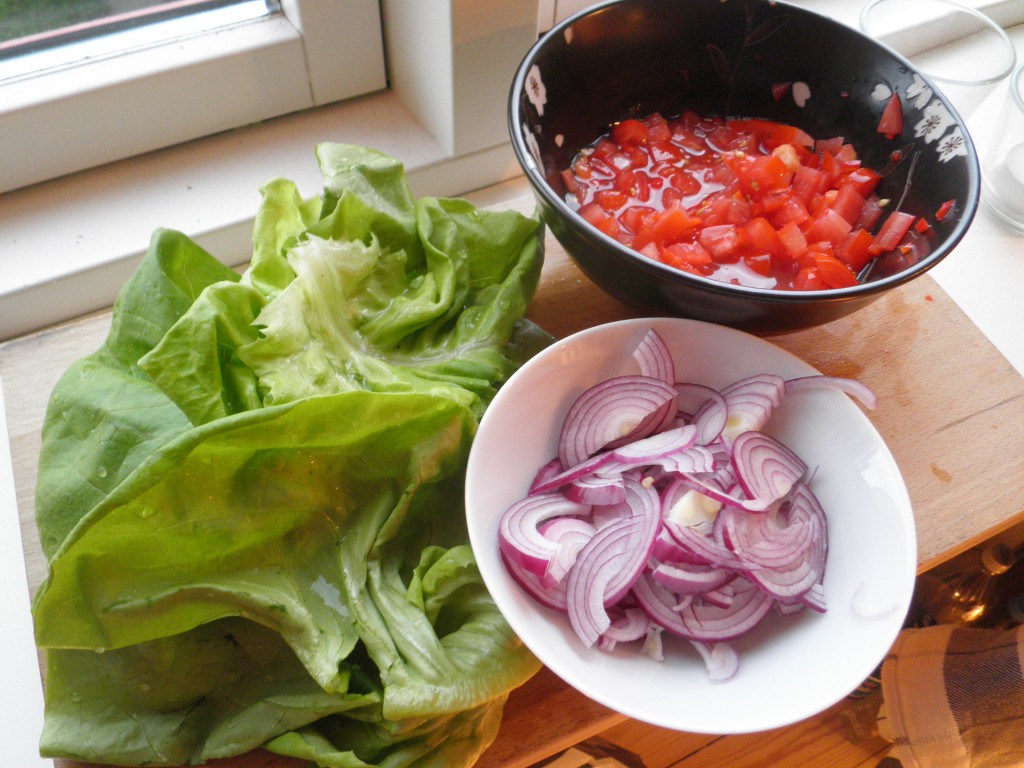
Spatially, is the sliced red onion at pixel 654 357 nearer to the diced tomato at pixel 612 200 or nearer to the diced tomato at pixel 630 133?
the diced tomato at pixel 612 200

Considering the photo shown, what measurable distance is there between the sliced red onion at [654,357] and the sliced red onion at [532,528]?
0.16 meters

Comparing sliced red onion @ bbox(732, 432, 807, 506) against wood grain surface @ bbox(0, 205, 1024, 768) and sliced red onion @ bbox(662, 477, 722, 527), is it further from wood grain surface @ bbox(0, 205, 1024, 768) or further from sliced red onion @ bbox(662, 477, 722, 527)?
wood grain surface @ bbox(0, 205, 1024, 768)

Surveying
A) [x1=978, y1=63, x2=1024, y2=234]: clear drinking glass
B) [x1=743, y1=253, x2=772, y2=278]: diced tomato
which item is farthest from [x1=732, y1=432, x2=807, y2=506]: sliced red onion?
[x1=978, y1=63, x2=1024, y2=234]: clear drinking glass

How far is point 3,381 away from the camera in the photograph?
40.8 inches

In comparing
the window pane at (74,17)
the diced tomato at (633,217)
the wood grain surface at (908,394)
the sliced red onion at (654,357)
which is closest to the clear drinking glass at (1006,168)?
the wood grain surface at (908,394)

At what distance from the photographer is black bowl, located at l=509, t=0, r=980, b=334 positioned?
88cm

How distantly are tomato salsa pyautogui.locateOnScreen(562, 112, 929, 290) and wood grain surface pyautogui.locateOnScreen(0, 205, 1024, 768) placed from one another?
14 cm

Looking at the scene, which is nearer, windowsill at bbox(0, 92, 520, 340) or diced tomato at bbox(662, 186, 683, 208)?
diced tomato at bbox(662, 186, 683, 208)

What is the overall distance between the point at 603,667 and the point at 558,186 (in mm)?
560

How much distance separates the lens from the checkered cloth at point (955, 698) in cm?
126

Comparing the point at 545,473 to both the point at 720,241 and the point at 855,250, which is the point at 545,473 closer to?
the point at 720,241

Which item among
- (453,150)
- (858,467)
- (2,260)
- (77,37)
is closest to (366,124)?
(453,150)

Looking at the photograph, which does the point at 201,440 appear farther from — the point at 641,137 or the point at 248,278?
the point at 641,137

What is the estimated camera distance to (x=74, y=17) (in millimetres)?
1133
